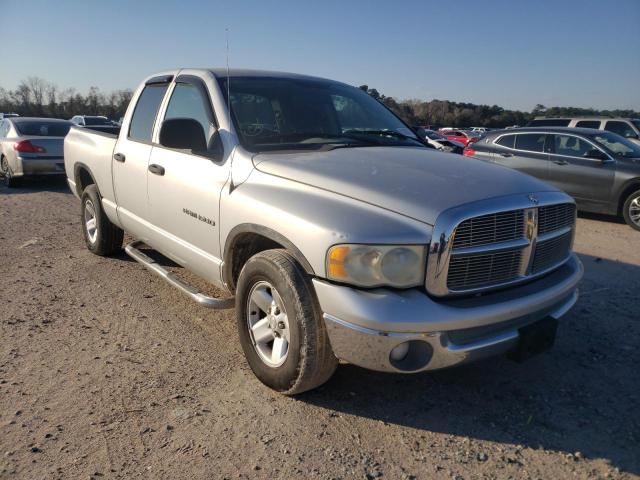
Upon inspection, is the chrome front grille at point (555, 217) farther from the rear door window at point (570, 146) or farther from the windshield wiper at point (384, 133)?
the rear door window at point (570, 146)

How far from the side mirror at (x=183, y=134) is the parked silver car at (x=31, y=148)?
8885 mm

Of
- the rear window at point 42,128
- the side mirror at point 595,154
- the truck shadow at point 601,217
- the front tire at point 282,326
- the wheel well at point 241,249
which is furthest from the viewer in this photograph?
the rear window at point 42,128

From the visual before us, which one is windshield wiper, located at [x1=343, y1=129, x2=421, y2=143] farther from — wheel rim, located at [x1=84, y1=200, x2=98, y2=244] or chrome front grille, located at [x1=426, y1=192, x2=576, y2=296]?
wheel rim, located at [x1=84, y1=200, x2=98, y2=244]

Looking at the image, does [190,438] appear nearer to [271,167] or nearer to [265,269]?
[265,269]

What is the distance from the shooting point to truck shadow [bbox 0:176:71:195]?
1083 centimetres

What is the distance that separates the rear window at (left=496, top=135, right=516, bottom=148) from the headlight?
8.55m

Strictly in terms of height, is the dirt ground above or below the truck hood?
below

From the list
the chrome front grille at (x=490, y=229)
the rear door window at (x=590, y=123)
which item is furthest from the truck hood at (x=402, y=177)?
the rear door window at (x=590, y=123)

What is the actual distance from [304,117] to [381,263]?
178cm

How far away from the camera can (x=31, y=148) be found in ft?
34.9

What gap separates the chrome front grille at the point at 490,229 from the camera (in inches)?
98.3

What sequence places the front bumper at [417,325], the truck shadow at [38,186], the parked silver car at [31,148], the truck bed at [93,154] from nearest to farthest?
the front bumper at [417,325] → the truck bed at [93,154] → the parked silver car at [31,148] → the truck shadow at [38,186]

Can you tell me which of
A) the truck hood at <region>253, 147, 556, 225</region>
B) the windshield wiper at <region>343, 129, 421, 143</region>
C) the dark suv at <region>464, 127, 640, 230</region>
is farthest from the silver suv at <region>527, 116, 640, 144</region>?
the truck hood at <region>253, 147, 556, 225</region>

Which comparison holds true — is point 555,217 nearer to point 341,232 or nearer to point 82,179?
point 341,232
